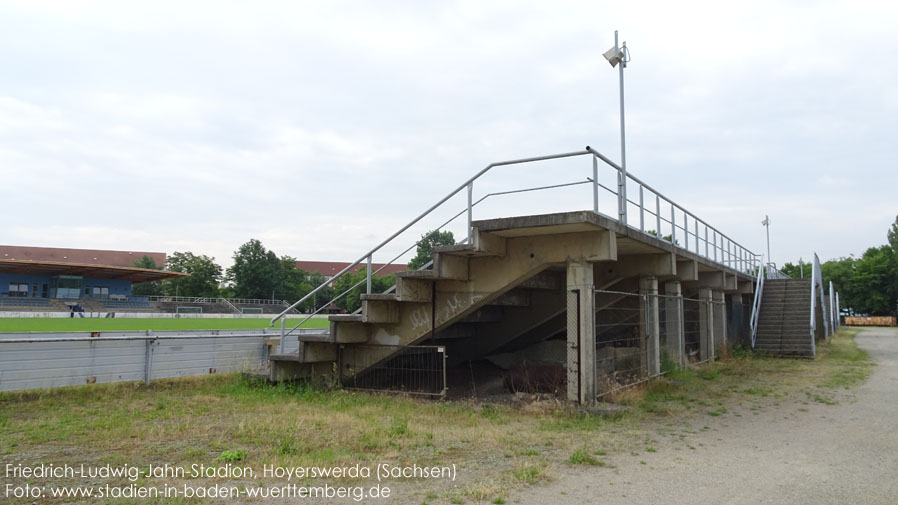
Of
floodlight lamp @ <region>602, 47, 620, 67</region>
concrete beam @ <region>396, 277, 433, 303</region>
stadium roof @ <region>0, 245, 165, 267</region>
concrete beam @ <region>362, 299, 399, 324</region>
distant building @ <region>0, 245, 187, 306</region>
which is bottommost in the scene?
concrete beam @ <region>362, 299, 399, 324</region>

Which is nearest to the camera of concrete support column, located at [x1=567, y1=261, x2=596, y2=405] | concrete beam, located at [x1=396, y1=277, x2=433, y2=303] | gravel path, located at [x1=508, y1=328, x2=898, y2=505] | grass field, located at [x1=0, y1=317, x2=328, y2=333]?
gravel path, located at [x1=508, y1=328, x2=898, y2=505]

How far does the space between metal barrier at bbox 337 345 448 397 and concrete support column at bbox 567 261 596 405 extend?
2899 mm

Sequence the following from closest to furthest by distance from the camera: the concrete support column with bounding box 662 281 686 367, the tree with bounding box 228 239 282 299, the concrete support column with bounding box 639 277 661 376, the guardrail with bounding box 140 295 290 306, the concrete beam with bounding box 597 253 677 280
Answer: the concrete beam with bounding box 597 253 677 280 < the concrete support column with bounding box 639 277 661 376 < the concrete support column with bounding box 662 281 686 367 < the guardrail with bounding box 140 295 290 306 < the tree with bounding box 228 239 282 299

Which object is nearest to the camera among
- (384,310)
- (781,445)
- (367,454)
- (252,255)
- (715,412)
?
(367,454)

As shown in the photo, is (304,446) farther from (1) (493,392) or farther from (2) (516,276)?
(1) (493,392)

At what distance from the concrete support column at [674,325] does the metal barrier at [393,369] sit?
6.60m

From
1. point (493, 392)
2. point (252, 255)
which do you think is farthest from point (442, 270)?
point (252, 255)

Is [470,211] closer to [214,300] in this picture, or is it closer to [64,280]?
[64,280]

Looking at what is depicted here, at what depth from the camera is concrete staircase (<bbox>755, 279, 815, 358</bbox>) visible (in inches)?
851

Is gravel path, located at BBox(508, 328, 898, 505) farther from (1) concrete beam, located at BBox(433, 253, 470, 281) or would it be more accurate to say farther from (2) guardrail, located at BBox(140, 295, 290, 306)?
(2) guardrail, located at BBox(140, 295, 290, 306)

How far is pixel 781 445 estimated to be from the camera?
24.6ft

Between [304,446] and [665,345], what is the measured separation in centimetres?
1187

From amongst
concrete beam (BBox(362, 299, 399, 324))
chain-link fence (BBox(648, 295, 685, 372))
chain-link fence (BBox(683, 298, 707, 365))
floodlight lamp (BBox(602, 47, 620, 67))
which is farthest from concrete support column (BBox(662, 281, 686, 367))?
concrete beam (BBox(362, 299, 399, 324))

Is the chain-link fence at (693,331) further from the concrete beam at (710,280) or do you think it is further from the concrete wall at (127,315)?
the concrete wall at (127,315)
